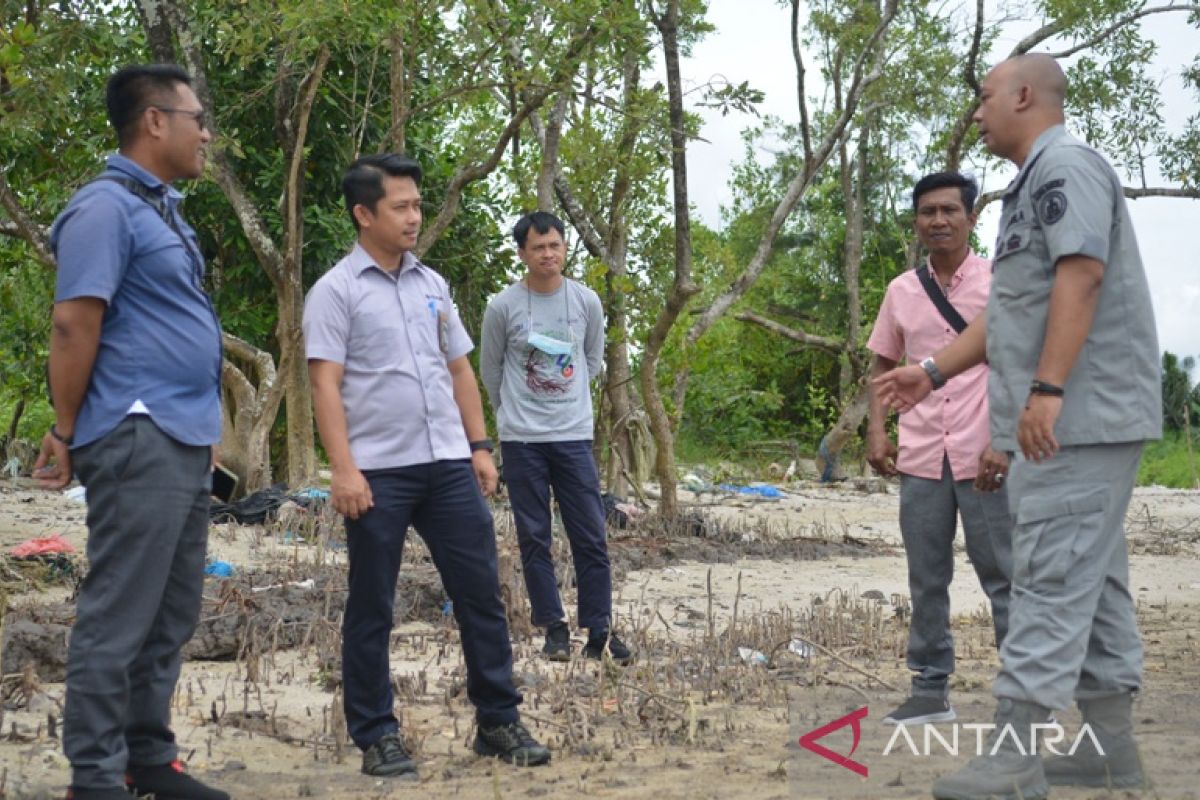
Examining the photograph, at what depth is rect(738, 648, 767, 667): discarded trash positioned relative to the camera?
21.3ft

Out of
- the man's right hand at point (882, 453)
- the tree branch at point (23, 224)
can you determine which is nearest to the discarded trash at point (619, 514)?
the tree branch at point (23, 224)

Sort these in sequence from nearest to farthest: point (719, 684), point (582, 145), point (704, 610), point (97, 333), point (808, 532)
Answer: point (97, 333) < point (719, 684) < point (704, 610) < point (582, 145) < point (808, 532)

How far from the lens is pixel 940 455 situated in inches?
210

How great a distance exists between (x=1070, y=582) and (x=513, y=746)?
1.78 metres

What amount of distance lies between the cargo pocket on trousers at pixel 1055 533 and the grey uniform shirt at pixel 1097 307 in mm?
164

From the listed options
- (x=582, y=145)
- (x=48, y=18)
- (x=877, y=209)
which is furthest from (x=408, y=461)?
(x=877, y=209)

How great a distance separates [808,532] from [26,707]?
30.9ft

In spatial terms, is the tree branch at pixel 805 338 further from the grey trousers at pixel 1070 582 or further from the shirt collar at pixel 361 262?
the grey trousers at pixel 1070 582

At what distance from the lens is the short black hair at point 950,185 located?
5.48m

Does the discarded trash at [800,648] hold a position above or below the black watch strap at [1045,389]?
below

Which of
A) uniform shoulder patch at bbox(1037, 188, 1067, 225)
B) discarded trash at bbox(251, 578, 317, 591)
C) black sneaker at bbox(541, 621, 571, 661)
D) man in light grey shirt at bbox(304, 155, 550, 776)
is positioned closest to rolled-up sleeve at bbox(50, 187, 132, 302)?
man in light grey shirt at bbox(304, 155, 550, 776)

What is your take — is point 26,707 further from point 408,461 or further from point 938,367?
point 938,367

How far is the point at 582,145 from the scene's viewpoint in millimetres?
12953

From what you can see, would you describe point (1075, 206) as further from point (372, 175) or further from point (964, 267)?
point (372, 175)
